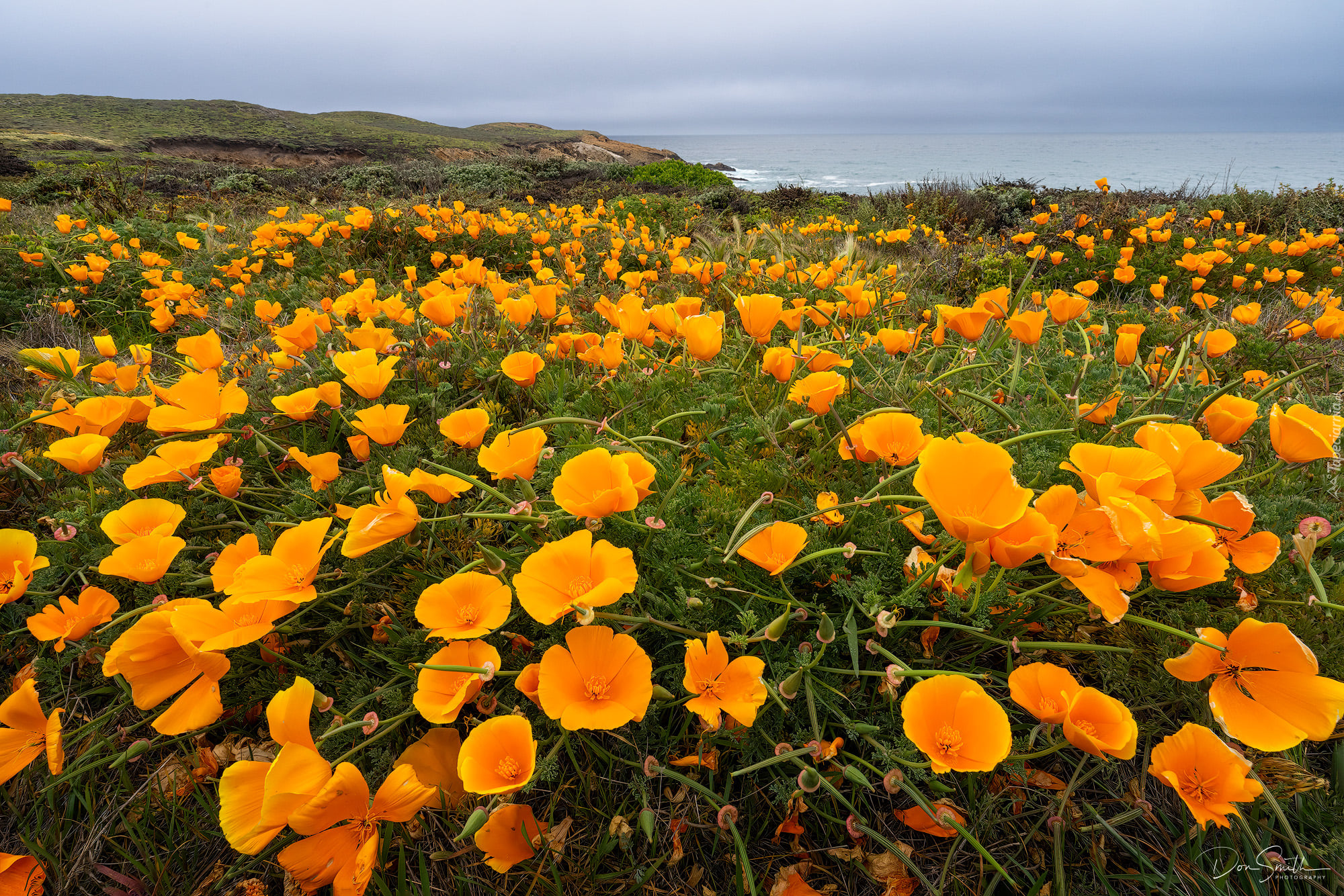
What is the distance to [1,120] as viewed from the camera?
112ft

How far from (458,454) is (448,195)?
8.01 m

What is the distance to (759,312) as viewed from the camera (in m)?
1.88

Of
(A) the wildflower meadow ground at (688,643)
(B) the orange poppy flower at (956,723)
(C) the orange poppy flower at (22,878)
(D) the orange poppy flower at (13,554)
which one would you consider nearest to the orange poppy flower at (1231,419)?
(A) the wildflower meadow ground at (688,643)

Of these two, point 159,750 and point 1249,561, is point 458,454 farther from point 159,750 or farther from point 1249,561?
point 1249,561

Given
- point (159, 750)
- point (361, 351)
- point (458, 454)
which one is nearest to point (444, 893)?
point (159, 750)

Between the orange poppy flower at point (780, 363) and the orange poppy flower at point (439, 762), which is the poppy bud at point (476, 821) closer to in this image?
the orange poppy flower at point (439, 762)

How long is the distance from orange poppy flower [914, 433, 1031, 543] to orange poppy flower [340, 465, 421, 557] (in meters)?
0.91

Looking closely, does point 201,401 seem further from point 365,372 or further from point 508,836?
point 508,836

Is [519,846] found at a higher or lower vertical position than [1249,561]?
lower

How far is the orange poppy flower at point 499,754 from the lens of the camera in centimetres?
92

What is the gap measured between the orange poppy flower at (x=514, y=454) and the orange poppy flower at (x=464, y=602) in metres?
0.23

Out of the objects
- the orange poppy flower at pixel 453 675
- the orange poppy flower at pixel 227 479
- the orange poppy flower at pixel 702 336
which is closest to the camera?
the orange poppy flower at pixel 453 675

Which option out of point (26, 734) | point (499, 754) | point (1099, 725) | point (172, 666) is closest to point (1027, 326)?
point (1099, 725)

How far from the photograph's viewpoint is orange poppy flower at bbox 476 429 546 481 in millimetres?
1267
